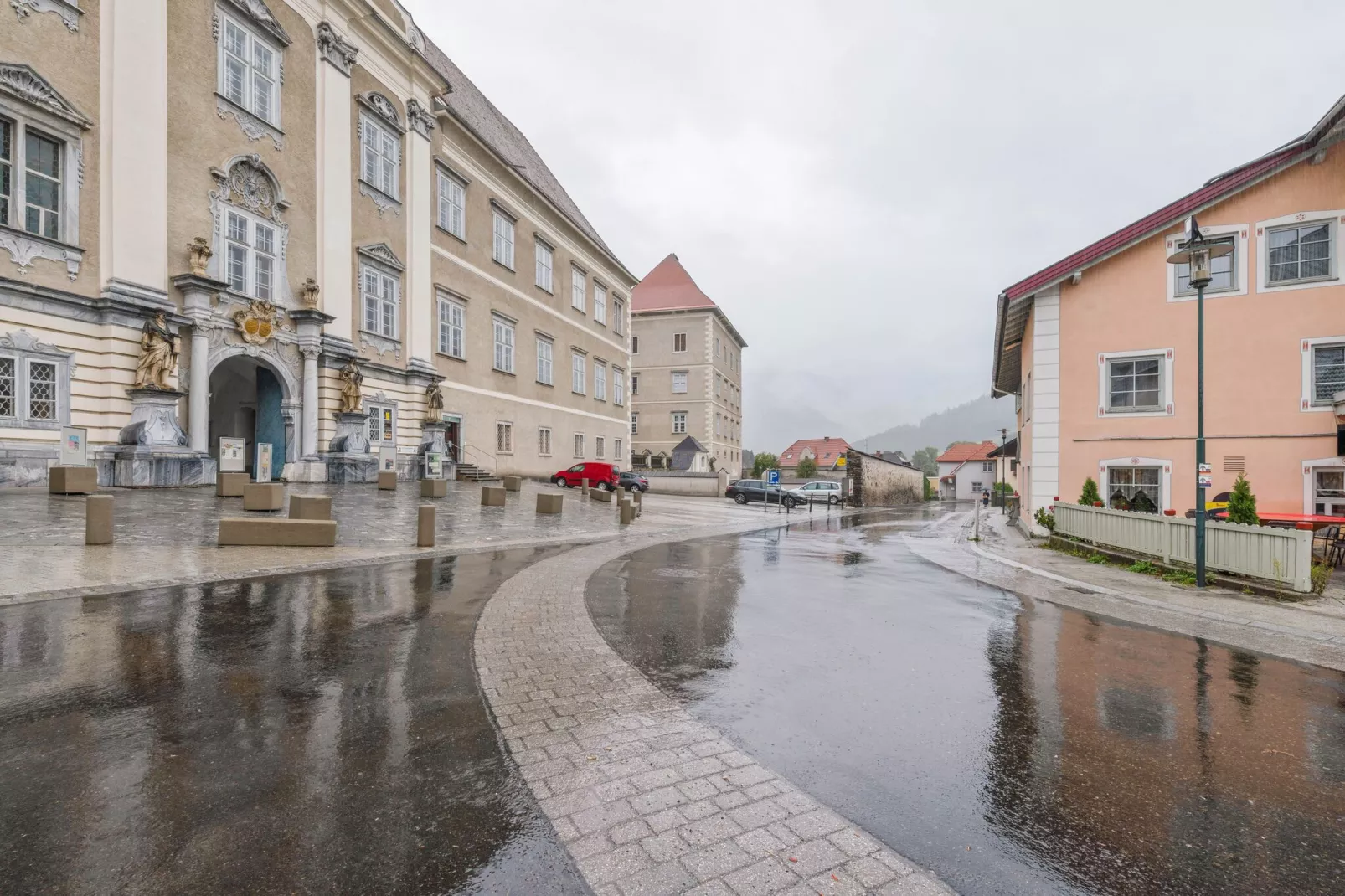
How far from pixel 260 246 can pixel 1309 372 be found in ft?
98.1

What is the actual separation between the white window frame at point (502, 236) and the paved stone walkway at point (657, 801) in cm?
3032

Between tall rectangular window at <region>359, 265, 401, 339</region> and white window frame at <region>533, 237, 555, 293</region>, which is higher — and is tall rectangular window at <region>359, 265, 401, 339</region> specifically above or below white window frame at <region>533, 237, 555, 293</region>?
below

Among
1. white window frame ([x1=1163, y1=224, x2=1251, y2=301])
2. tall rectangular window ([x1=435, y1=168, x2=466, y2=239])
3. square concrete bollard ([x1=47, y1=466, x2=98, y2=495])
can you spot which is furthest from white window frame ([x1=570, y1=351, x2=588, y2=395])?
white window frame ([x1=1163, y1=224, x2=1251, y2=301])

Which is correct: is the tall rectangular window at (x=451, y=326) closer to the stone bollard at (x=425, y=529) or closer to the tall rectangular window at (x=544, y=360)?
the tall rectangular window at (x=544, y=360)

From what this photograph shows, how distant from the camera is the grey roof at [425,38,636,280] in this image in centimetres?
3120

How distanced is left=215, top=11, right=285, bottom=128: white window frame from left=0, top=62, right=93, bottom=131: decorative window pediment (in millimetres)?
4452

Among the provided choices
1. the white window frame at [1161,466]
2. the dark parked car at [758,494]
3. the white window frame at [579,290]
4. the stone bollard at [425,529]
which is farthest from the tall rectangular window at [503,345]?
the white window frame at [1161,466]

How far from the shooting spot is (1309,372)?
51.1 feet

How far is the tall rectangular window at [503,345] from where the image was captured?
105ft

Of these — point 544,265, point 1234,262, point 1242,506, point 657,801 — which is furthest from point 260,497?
point 544,265

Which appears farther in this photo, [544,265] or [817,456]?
[817,456]

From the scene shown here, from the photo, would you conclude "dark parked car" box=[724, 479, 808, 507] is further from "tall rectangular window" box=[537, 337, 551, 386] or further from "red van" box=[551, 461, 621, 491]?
"tall rectangular window" box=[537, 337, 551, 386]

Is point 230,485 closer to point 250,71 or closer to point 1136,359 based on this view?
point 250,71

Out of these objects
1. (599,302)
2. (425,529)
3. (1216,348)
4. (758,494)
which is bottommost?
(758,494)
